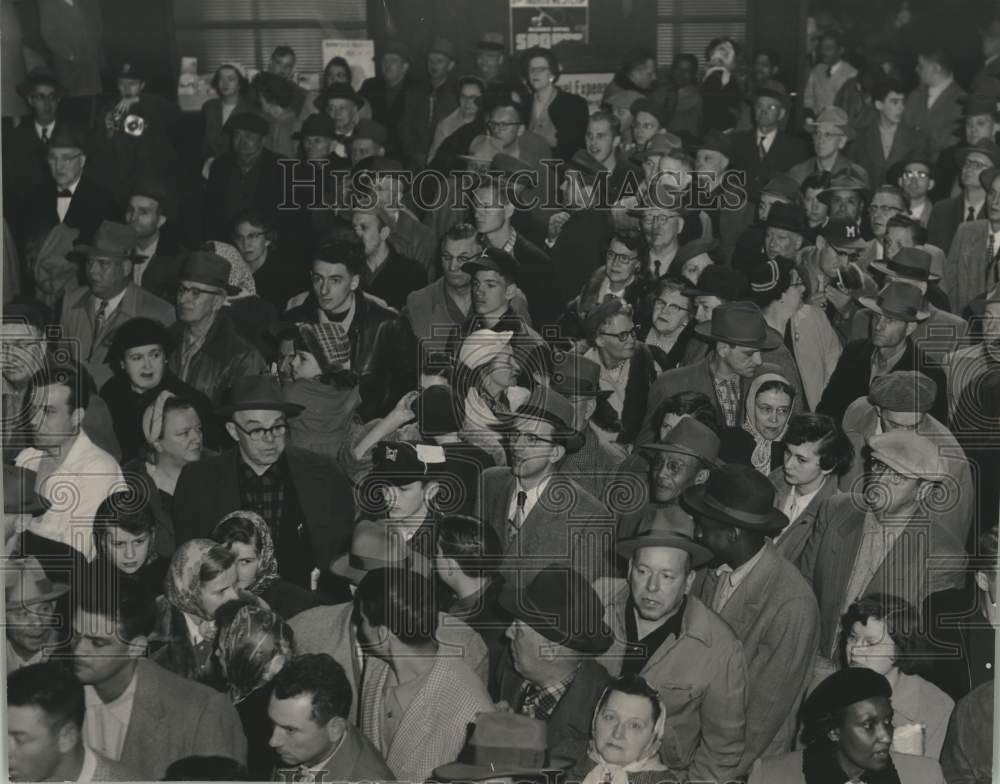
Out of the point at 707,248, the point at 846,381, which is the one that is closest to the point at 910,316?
the point at 846,381

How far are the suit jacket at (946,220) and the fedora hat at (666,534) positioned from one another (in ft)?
6.76

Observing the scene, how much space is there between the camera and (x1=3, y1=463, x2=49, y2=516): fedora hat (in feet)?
29.9

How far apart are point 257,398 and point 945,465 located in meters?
3.37

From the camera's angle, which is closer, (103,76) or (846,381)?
(846,381)

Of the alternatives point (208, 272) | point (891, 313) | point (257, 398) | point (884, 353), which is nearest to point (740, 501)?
point (884, 353)

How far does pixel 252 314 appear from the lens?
30.7 feet

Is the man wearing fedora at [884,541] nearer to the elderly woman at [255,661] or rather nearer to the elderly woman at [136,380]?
the elderly woman at [255,661]

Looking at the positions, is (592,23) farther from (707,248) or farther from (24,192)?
(24,192)

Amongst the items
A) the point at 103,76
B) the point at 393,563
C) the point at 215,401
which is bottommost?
the point at 393,563

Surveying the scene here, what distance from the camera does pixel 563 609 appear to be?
8.72 m

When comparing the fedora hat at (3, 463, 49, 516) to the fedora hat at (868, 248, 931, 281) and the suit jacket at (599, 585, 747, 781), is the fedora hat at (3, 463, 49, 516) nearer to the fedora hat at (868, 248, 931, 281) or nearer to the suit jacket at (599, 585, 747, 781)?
the suit jacket at (599, 585, 747, 781)

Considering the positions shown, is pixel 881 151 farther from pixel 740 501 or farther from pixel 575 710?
pixel 575 710

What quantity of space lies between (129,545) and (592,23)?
3596 millimetres

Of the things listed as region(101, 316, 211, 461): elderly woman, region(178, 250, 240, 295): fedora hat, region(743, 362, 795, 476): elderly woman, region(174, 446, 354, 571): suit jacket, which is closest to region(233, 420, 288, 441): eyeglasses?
region(174, 446, 354, 571): suit jacket
